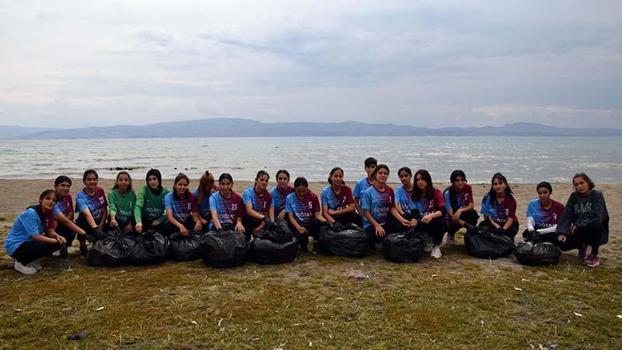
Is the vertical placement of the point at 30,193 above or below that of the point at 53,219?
below

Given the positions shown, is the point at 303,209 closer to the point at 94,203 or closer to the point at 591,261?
the point at 94,203

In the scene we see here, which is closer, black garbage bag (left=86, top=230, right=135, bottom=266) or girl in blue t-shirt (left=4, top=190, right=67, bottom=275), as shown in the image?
girl in blue t-shirt (left=4, top=190, right=67, bottom=275)

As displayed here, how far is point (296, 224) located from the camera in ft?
24.2

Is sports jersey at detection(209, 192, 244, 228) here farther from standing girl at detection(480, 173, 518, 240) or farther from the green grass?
standing girl at detection(480, 173, 518, 240)

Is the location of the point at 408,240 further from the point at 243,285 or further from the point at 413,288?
the point at 243,285

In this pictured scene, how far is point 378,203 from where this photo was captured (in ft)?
24.4

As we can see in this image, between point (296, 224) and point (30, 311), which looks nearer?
point (30, 311)

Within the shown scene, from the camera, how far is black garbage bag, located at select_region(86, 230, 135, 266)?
257 inches

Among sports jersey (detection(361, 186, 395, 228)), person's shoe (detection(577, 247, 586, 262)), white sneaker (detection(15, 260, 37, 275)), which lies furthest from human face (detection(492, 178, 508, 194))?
white sneaker (detection(15, 260, 37, 275))

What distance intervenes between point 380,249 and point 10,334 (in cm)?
522

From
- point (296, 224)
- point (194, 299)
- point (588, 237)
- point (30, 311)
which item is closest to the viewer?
point (30, 311)

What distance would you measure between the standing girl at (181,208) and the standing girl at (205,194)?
0.16 m

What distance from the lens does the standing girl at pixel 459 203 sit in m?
7.59

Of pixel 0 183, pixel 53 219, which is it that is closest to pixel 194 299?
pixel 53 219
